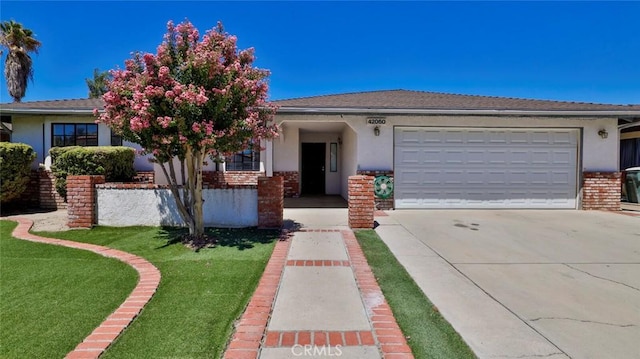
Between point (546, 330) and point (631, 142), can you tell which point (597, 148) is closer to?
point (631, 142)

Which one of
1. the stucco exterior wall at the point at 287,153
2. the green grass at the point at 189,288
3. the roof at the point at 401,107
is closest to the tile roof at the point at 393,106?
the roof at the point at 401,107

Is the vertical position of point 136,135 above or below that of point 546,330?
above

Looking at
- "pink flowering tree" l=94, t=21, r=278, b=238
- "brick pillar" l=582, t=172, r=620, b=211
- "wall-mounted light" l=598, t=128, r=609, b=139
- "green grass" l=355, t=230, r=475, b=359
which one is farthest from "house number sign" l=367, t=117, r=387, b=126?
"wall-mounted light" l=598, t=128, r=609, b=139

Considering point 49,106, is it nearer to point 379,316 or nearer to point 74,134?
point 74,134

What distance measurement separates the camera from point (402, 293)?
141 inches

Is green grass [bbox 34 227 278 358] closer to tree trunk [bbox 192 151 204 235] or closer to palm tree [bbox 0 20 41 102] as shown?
tree trunk [bbox 192 151 204 235]

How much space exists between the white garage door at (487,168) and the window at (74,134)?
9.62 meters

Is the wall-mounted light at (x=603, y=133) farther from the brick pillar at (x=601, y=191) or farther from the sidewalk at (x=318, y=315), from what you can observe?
the sidewalk at (x=318, y=315)

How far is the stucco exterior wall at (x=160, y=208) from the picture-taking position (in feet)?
23.0

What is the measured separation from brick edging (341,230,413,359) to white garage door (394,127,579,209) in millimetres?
5730

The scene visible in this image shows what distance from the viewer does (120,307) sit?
10.6ft

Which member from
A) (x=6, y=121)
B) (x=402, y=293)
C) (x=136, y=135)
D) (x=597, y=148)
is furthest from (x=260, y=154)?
(x=597, y=148)

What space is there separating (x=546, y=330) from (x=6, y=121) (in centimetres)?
1441

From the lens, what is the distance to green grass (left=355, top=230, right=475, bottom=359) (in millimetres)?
2496
